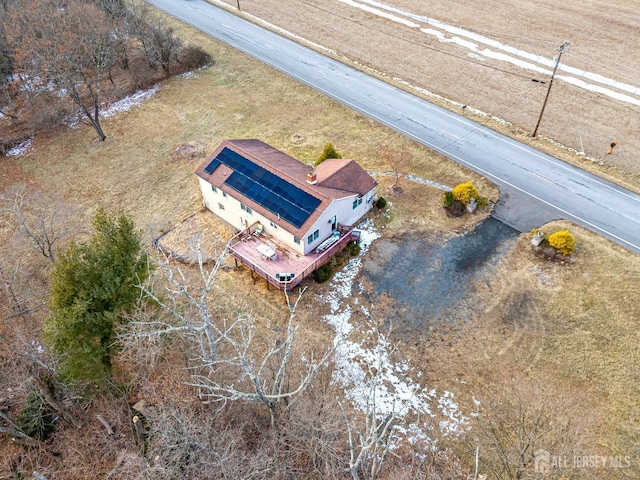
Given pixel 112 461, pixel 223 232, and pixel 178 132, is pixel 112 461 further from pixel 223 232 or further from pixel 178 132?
pixel 178 132

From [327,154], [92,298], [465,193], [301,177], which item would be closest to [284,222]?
[301,177]

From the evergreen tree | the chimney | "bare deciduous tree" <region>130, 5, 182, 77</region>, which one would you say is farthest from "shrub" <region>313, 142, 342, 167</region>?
"bare deciduous tree" <region>130, 5, 182, 77</region>

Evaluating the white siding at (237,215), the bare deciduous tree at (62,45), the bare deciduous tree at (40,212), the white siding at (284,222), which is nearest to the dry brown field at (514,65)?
the white siding at (284,222)

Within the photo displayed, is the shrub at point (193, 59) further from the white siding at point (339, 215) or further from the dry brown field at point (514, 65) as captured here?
the white siding at point (339, 215)

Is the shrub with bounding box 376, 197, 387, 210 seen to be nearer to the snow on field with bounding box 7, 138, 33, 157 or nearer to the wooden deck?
the wooden deck

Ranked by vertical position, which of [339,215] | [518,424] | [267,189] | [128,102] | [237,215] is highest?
[267,189]

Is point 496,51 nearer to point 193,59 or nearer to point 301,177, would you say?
point 193,59
